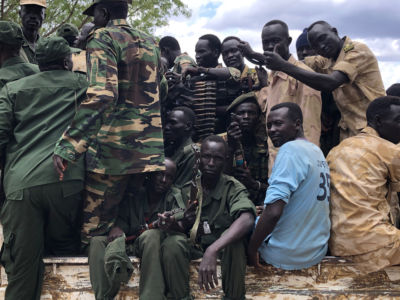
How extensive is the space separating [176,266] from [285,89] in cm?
210

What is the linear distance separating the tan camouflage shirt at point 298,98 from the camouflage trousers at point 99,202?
1516mm

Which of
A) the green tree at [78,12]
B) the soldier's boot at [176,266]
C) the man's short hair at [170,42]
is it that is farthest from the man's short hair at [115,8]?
the green tree at [78,12]

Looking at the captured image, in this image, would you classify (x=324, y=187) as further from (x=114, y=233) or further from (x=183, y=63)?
(x=183, y=63)

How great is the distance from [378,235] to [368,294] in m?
0.46

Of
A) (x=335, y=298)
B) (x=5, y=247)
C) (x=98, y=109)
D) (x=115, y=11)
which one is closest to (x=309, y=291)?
(x=335, y=298)

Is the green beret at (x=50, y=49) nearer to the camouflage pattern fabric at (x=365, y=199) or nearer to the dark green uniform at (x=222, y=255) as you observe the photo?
the dark green uniform at (x=222, y=255)

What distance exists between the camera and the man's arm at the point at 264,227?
10.6 feet

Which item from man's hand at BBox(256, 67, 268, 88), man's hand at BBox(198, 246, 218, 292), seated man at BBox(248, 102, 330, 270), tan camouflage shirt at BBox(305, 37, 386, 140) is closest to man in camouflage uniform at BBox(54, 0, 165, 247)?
man's hand at BBox(198, 246, 218, 292)

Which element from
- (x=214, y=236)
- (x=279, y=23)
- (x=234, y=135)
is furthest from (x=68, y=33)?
(x=214, y=236)

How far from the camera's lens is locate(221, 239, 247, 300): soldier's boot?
3301mm

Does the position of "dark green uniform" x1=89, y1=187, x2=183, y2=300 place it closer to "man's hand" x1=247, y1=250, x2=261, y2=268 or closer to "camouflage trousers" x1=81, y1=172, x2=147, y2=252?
"camouflage trousers" x1=81, y1=172, x2=147, y2=252

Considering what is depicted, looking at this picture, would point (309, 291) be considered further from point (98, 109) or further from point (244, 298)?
point (98, 109)

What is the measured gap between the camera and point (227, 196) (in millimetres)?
3676

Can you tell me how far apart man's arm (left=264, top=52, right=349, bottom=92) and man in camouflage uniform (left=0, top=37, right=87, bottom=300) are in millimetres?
1711
